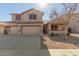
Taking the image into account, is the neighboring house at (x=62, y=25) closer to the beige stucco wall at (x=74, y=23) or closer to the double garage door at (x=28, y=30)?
the beige stucco wall at (x=74, y=23)

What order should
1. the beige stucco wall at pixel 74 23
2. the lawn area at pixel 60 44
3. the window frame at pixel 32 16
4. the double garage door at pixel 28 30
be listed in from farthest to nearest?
the window frame at pixel 32 16, the double garage door at pixel 28 30, the beige stucco wall at pixel 74 23, the lawn area at pixel 60 44

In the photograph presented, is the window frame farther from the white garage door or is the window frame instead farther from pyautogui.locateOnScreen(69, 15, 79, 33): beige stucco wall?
pyautogui.locateOnScreen(69, 15, 79, 33): beige stucco wall

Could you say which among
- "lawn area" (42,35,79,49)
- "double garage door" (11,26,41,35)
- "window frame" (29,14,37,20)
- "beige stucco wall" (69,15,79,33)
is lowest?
"lawn area" (42,35,79,49)

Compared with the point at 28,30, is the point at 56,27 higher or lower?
higher

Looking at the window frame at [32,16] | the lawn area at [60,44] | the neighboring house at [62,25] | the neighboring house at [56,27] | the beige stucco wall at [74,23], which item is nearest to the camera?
the lawn area at [60,44]

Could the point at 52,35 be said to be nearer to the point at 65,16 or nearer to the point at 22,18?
the point at 65,16

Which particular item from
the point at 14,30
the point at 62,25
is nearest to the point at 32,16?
the point at 14,30

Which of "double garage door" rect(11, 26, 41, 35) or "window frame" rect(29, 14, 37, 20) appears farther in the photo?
"window frame" rect(29, 14, 37, 20)

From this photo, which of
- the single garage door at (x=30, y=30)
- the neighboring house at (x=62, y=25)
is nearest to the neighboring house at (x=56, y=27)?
the neighboring house at (x=62, y=25)

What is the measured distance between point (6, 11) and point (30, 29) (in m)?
3.14

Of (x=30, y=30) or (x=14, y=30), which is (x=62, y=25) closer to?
(x=30, y=30)

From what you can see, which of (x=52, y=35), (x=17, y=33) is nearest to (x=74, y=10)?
(x=52, y=35)

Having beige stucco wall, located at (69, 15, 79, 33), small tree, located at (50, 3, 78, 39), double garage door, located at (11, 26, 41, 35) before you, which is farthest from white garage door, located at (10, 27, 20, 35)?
beige stucco wall, located at (69, 15, 79, 33)

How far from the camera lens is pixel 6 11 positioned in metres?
15.1
